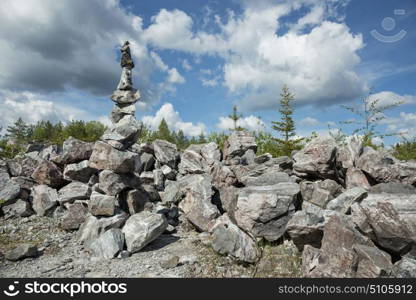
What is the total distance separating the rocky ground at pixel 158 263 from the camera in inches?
335

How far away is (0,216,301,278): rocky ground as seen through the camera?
8516 mm

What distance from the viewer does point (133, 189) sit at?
1283 centimetres

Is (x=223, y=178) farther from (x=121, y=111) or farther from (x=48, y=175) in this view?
(x=48, y=175)

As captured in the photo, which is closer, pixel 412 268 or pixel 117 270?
→ pixel 412 268

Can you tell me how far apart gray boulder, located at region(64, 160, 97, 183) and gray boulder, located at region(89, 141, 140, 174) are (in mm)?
1982

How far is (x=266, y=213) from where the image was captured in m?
9.61

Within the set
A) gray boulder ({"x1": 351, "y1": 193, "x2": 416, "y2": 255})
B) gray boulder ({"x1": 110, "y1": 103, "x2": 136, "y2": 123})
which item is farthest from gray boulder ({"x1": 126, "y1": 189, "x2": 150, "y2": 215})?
gray boulder ({"x1": 351, "y1": 193, "x2": 416, "y2": 255})

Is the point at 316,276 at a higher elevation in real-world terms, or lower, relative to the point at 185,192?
lower

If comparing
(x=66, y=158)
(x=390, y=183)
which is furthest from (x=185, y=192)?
(x=390, y=183)

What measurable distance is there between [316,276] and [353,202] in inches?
118

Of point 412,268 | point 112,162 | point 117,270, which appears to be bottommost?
point 117,270

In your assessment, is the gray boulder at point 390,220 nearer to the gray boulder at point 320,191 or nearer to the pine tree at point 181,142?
the gray boulder at point 320,191

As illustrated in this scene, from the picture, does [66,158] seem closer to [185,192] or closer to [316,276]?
[185,192]

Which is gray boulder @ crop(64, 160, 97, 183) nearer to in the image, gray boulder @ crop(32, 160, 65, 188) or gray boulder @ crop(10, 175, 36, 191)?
gray boulder @ crop(32, 160, 65, 188)
